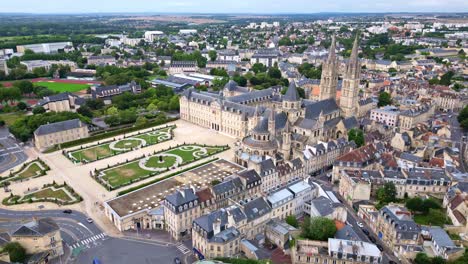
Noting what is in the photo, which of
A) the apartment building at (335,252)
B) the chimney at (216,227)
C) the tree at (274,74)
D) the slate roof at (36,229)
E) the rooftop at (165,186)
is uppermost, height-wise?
the tree at (274,74)

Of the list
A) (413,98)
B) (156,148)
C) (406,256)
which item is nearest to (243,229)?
(406,256)

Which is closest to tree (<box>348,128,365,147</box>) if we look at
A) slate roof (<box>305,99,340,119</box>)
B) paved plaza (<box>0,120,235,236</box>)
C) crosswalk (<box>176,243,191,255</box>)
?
slate roof (<box>305,99,340,119</box>)

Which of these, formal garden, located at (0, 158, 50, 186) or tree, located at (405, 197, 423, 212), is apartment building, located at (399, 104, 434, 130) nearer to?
tree, located at (405, 197, 423, 212)

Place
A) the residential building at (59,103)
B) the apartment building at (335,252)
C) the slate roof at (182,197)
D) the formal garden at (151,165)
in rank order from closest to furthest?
the apartment building at (335,252) < the slate roof at (182,197) < the formal garden at (151,165) < the residential building at (59,103)

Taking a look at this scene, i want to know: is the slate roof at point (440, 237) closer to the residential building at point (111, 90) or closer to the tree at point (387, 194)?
the tree at point (387, 194)

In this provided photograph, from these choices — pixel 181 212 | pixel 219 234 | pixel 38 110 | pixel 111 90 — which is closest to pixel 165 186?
pixel 181 212

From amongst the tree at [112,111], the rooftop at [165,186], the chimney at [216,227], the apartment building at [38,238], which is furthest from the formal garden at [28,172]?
the chimney at [216,227]

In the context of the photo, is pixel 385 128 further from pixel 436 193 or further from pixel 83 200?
pixel 83 200

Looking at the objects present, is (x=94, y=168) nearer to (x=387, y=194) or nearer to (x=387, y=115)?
(x=387, y=194)
